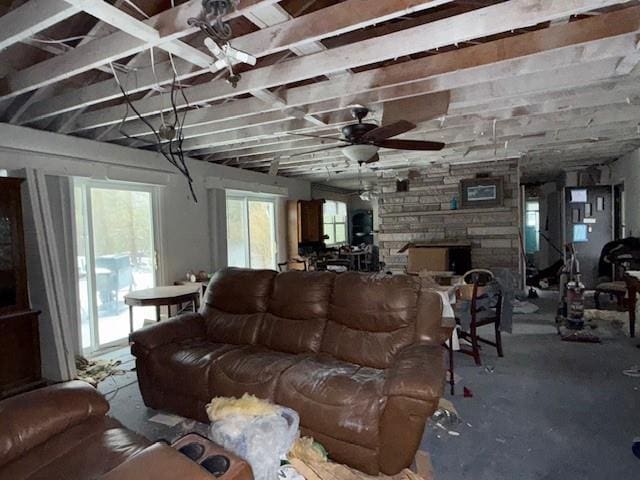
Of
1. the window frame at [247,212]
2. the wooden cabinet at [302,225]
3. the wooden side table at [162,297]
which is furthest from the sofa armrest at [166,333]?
the wooden cabinet at [302,225]

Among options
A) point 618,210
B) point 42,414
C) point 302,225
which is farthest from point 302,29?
point 618,210

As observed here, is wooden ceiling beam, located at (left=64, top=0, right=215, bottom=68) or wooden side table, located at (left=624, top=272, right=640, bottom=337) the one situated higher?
wooden ceiling beam, located at (left=64, top=0, right=215, bottom=68)

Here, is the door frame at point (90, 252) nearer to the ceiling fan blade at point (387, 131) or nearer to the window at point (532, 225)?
the ceiling fan blade at point (387, 131)

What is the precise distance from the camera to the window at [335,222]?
9.87 meters

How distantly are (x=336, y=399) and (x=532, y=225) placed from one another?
9.03 meters

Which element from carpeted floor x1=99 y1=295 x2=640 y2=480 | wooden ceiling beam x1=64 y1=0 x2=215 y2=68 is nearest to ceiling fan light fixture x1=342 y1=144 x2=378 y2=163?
wooden ceiling beam x1=64 y1=0 x2=215 y2=68

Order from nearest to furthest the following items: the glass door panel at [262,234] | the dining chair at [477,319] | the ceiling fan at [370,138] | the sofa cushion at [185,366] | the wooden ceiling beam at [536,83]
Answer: the sofa cushion at [185,366] < the wooden ceiling beam at [536,83] < the ceiling fan at [370,138] < the dining chair at [477,319] < the glass door panel at [262,234]

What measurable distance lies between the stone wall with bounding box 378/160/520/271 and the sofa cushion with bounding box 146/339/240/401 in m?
4.99

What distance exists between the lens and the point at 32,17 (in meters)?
1.98

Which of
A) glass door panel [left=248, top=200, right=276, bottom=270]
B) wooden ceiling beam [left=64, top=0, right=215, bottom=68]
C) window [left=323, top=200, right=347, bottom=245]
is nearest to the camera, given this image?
wooden ceiling beam [left=64, top=0, right=215, bottom=68]

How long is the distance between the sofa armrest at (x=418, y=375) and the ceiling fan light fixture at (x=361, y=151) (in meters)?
1.85

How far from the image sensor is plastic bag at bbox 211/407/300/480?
166 cm

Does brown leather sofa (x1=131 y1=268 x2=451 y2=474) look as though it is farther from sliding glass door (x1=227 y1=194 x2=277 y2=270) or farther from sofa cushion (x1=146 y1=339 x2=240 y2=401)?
sliding glass door (x1=227 y1=194 x2=277 y2=270)

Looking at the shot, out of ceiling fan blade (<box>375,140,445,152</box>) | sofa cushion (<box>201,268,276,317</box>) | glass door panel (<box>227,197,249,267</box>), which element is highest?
ceiling fan blade (<box>375,140,445,152</box>)
